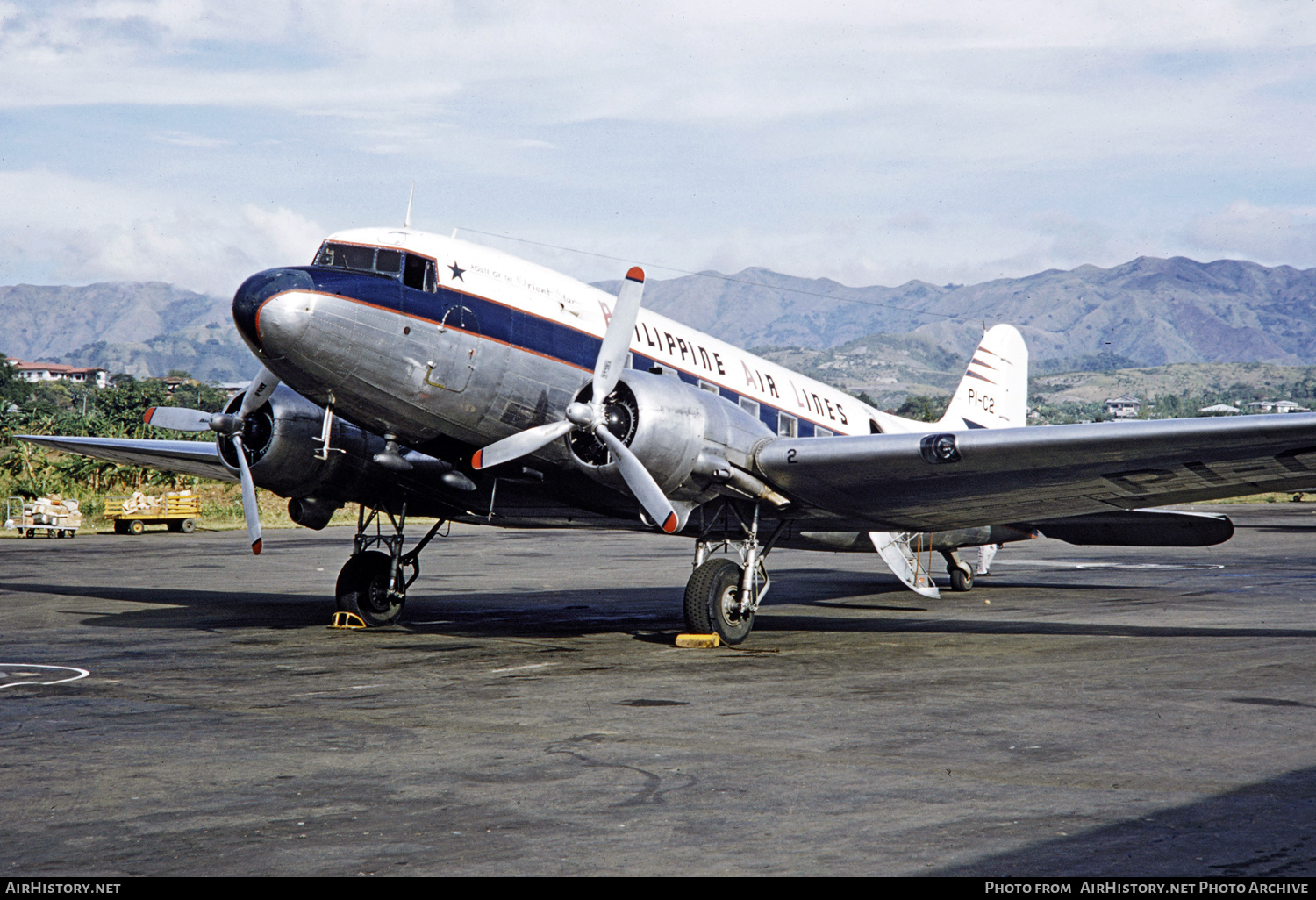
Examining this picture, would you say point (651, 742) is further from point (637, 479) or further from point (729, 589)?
point (729, 589)

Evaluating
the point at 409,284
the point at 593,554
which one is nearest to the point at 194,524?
the point at 593,554

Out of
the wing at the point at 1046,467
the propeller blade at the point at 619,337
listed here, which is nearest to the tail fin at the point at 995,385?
the wing at the point at 1046,467

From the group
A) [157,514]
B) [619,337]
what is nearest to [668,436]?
[619,337]

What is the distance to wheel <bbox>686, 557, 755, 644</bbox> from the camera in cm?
1464

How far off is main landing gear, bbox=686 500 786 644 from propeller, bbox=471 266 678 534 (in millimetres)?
1476

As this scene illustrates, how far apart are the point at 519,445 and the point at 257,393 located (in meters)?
4.50

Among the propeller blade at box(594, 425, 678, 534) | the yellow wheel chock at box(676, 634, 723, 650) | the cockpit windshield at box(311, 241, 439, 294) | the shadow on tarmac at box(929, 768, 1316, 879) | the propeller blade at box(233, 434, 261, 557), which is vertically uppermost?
the cockpit windshield at box(311, 241, 439, 294)

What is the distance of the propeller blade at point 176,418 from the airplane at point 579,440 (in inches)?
3.1

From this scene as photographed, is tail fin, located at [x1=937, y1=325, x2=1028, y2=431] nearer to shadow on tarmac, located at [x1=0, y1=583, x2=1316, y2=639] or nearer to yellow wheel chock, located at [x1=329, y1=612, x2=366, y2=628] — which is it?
shadow on tarmac, located at [x1=0, y1=583, x2=1316, y2=639]

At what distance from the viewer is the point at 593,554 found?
35594 mm

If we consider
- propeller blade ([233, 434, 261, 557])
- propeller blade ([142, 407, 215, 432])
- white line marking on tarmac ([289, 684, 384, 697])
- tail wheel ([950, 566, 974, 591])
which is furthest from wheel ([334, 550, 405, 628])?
tail wheel ([950, 566, 974, 591])

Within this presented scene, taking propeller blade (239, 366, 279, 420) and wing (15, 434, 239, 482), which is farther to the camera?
wing (15, 434, 239, 482)

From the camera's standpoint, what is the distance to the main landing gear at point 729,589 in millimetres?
14656

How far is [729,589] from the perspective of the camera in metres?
14.9
